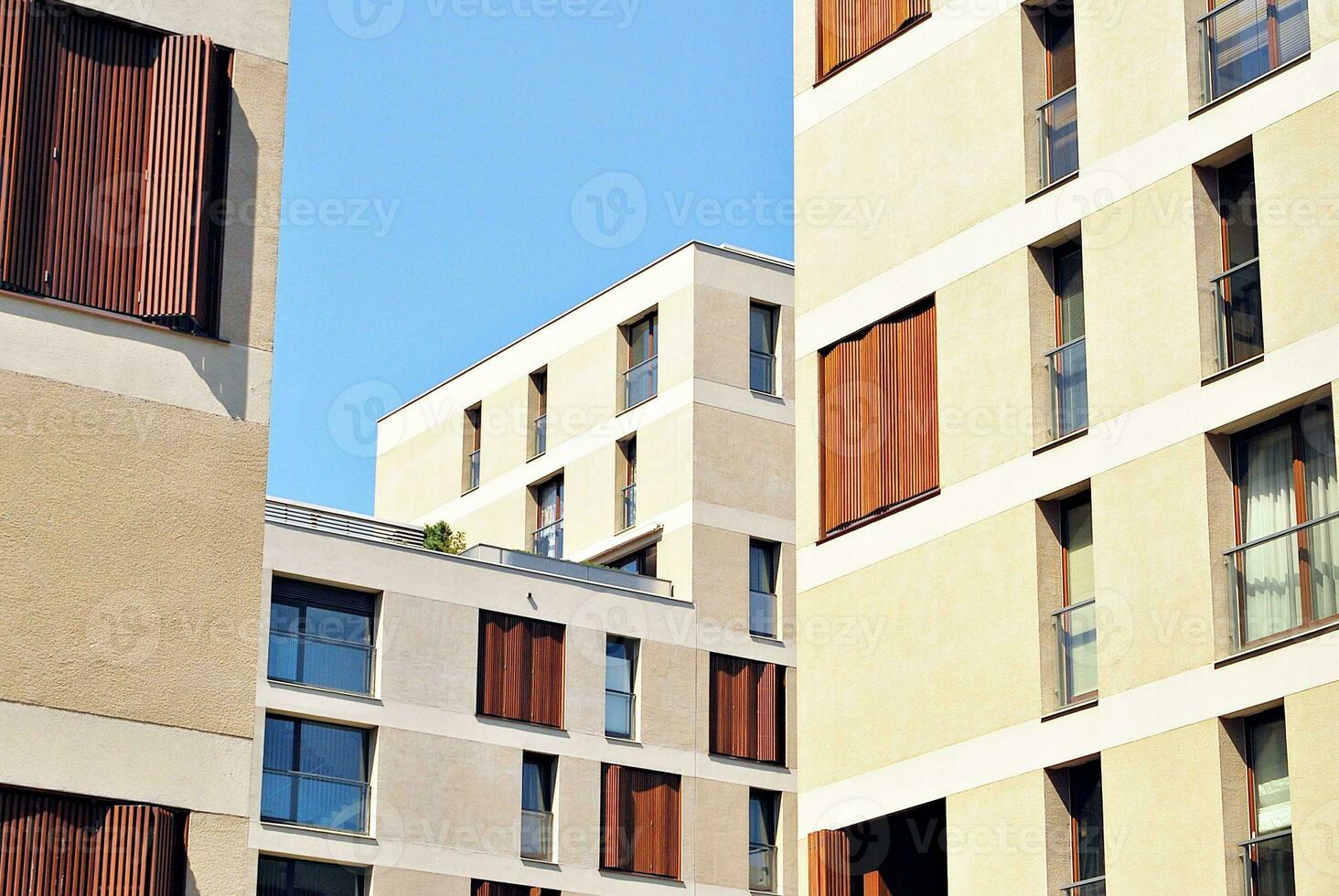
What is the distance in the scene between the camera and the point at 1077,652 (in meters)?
24.5

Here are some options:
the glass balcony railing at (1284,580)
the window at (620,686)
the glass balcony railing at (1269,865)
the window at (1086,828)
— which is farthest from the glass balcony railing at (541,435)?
the glass balcony railing at (1269,865)

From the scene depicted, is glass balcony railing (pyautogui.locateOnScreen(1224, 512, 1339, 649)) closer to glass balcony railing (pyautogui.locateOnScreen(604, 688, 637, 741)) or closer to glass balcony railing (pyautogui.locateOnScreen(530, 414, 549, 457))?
glass balcony railing (pyautogui.locateOnScreen(604, 688, 637, 741))

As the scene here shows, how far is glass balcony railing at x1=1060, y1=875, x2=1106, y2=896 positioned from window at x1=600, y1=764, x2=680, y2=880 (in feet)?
75.1

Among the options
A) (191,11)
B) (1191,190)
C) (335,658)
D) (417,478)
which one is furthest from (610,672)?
(191,11)

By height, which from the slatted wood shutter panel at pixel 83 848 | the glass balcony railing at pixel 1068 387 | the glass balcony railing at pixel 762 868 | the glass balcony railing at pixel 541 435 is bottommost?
the slatted wood shutter panel at pixel 83 848

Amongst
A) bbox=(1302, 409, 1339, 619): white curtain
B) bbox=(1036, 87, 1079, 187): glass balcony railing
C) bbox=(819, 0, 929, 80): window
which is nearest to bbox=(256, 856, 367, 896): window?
bbox=(819, 0, 929, 80): window

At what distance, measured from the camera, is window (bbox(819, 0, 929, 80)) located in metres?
28.9

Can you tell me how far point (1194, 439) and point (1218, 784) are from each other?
11.5 feet

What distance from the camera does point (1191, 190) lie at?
24.2 metres

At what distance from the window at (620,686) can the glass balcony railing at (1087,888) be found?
23.8 meters

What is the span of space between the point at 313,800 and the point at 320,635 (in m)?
3.16

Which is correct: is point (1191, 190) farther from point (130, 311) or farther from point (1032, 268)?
point (130, 311)

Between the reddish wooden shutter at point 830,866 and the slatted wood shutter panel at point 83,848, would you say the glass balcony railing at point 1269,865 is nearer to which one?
the reddish wooden shutter at point 830,866

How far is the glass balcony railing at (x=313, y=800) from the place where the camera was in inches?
1677
